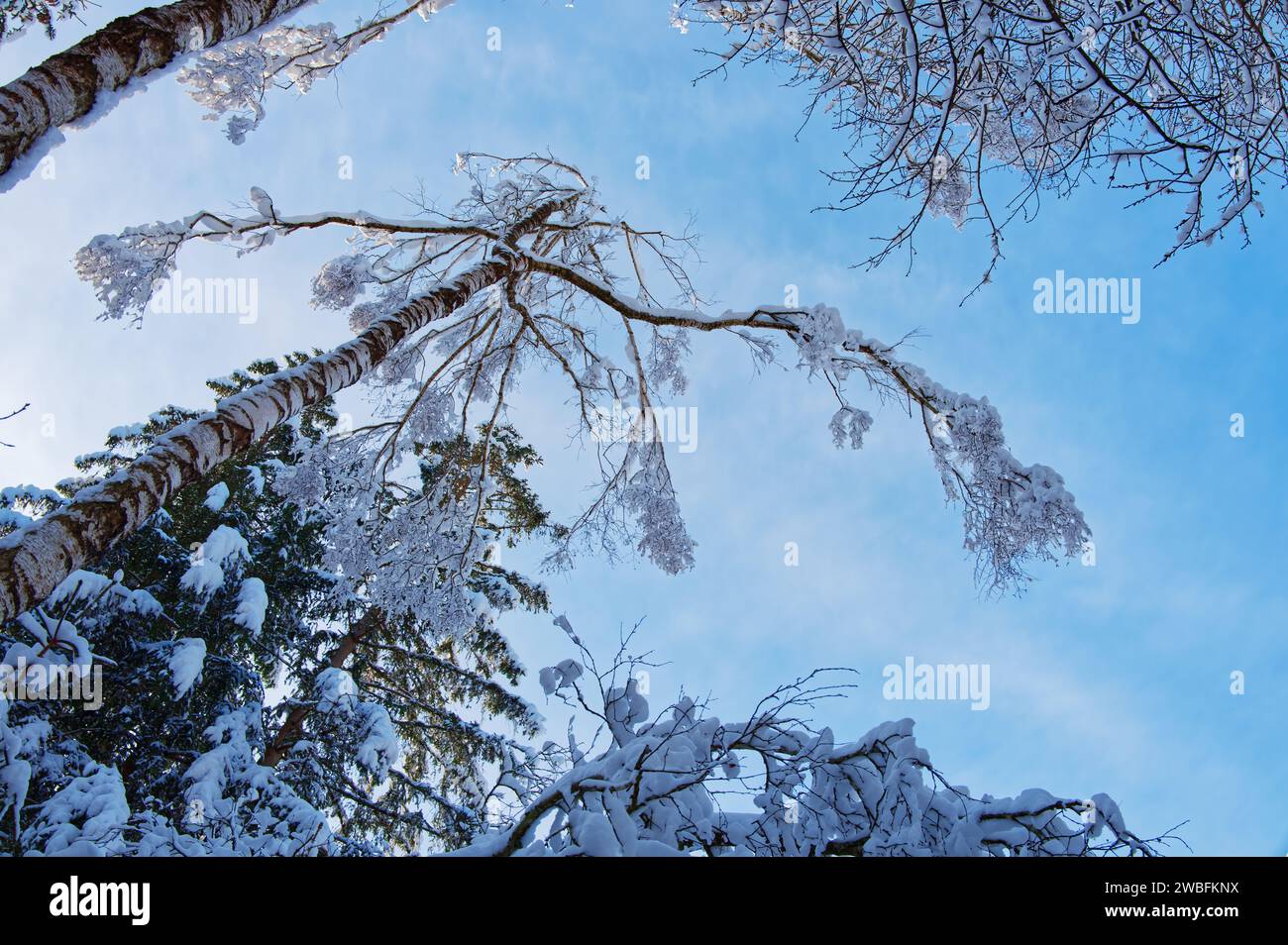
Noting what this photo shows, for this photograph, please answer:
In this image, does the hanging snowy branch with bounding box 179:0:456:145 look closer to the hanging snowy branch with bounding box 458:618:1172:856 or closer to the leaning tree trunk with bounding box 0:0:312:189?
the leaning tree trunk with bounding box 0:0:312:189

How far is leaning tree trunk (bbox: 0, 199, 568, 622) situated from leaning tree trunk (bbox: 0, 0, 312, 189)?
55.1 inches

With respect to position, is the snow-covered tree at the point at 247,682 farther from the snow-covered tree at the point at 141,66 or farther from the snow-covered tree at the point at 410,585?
the snow-covered tree at the point at 141,66

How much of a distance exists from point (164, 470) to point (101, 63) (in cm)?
203

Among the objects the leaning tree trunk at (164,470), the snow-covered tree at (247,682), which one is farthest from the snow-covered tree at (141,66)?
the snow-covered tree at (247,682)

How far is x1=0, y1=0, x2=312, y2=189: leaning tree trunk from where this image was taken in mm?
2877

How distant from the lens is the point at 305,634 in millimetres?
10117

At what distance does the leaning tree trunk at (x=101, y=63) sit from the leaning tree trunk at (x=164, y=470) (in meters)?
1.40

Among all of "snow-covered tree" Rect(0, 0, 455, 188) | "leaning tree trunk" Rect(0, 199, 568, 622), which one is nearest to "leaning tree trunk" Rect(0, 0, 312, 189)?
"snow-covered tree" Rect(0, 0, 455, 188)

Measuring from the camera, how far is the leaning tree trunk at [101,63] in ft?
9.44

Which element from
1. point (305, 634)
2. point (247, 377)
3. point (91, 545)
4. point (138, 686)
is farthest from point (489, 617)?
point (91, 545)
